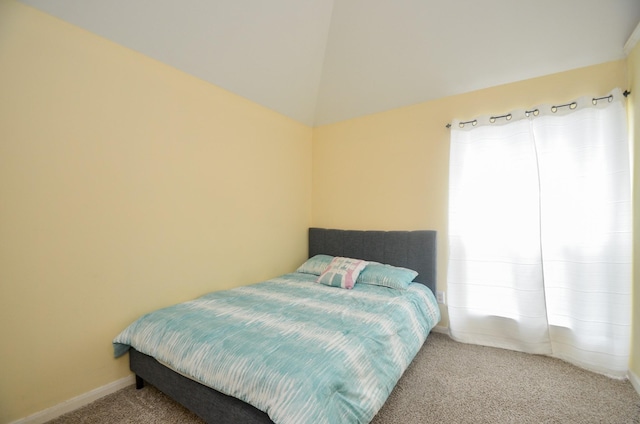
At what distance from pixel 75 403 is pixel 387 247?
8.68 ft

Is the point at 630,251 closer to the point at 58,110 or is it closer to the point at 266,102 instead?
the point at 266,102

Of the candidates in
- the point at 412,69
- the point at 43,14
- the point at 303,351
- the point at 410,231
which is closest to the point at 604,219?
the point at 410,231

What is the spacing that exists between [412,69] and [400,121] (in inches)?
20.6

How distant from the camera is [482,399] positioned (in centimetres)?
170

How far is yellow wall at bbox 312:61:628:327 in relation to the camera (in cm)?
225

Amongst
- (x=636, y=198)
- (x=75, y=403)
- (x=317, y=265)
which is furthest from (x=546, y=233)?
(x=75, y=403)

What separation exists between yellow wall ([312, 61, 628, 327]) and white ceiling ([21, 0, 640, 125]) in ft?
0.39

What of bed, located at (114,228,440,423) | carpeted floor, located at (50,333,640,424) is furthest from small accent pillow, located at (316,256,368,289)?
carpeted floor, located at (50,333,640,424)

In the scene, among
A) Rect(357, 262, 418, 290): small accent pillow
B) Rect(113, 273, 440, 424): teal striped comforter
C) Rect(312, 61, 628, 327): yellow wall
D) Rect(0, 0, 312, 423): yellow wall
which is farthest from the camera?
Rect(357, 262, 418, 290): small accent pillow

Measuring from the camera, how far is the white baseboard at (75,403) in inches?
59.9

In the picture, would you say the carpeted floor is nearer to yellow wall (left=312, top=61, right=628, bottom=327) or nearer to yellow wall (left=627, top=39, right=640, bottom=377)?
yellow wall (left=627, top=39, right=640, bottom=377)

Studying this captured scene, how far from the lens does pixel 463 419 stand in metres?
1.53

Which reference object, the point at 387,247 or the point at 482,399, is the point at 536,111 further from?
the point at 482,399

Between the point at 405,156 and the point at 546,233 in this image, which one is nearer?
the point at 546,233
